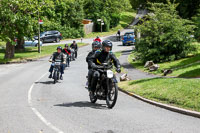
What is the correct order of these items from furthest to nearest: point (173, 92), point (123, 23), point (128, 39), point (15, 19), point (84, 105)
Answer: point (123, 23), point (128, 39), point (15, 19), point (173, 92), point (84, 105)

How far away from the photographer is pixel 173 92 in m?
11.5

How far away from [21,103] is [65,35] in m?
53.0

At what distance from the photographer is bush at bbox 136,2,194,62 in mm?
26969

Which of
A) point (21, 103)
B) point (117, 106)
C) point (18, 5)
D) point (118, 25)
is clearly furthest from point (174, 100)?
point (118, 25)

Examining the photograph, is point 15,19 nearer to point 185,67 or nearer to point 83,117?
point 185,67

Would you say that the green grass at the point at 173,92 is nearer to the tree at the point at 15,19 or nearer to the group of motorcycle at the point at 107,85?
the group of motorcycle at the point at 107,85

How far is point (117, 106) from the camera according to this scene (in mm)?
10969

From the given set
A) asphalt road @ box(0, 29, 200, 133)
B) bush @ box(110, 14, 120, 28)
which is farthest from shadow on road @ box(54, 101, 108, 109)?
bush @ box(110, 14, 120, 28)

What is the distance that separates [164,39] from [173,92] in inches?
641

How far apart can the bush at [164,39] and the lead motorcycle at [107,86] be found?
16329 mm

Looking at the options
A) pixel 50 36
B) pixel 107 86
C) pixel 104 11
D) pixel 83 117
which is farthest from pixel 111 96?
pixel 104 11

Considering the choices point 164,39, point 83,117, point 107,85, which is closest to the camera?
point 83,117

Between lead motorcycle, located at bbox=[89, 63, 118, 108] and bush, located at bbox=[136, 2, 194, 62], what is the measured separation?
16329 millimetres

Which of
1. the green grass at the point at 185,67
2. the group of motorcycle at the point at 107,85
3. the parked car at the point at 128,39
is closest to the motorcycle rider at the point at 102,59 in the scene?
the group of motorcycle at the point at 107,85
